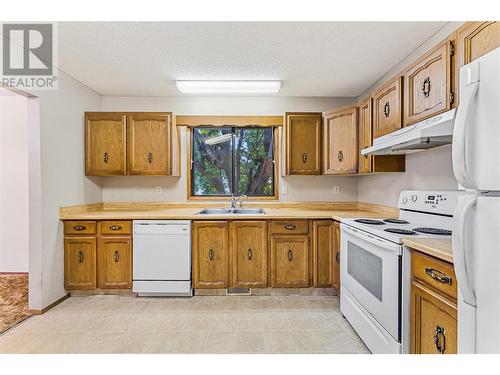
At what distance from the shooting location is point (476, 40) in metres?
1.46

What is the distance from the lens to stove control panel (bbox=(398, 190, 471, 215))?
2.00 meters

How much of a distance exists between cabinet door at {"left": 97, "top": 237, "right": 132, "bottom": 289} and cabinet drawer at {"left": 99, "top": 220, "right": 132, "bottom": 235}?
0.07 metres

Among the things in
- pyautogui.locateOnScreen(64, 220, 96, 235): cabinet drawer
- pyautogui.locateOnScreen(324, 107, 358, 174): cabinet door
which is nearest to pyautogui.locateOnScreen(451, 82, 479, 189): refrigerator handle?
pyautogui.locateOnScreen(324, 107, 358, 174): cabinet door

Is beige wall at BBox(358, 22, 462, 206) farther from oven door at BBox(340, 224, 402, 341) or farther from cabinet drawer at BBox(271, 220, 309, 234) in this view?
cabinet drawer at BBox(271, 220, 309, 234)

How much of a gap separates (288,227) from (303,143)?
1.07 metres

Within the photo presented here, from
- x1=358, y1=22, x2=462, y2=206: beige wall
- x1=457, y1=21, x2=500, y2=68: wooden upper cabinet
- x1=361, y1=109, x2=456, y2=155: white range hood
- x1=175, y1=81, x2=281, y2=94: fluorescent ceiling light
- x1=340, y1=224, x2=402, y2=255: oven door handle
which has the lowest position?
x1=340, y1=224, x2=402, y2=255: oven door handle

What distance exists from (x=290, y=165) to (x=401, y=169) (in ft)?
3.97

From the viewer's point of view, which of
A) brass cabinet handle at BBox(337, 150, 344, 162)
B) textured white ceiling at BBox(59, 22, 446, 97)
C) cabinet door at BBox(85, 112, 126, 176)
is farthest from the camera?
cabinet door at BBox(85, 112, 126, 176)

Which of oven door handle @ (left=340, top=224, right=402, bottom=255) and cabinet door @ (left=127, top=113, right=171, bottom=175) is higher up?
cabinet door @ (left=127, top=113, right=171, bottom=175)

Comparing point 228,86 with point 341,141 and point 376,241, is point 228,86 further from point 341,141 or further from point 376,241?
point 376,241

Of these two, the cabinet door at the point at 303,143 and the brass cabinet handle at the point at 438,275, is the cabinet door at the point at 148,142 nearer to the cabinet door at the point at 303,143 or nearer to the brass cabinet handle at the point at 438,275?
the cabinet door at the point at 303,143

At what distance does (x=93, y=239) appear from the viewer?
3031 mm

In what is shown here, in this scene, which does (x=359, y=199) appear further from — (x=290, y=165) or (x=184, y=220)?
(x=184, y=220)

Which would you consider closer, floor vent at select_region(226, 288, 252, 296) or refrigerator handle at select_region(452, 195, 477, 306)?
refrigerator handle at select_region(452, 195, 477, 306)
